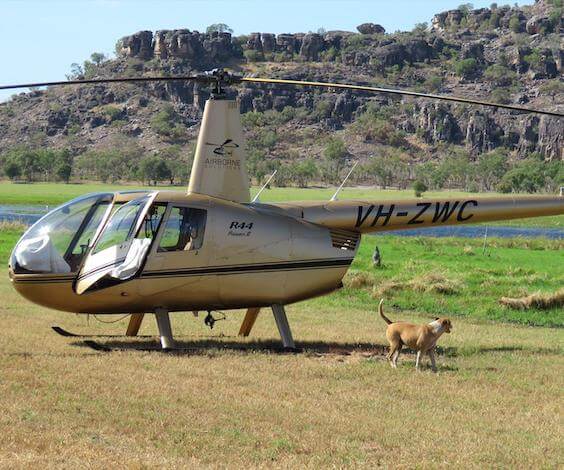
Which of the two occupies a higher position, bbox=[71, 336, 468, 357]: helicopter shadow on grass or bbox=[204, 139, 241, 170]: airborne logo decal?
bbox=[204, 139, 241, 170]: airborne logo decal

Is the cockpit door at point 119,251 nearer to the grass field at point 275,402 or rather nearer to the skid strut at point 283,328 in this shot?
the grass field at point 275,402

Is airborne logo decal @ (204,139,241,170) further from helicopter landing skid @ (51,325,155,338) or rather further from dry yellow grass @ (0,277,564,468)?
helicopter landing skid @ (51,325,155,338)

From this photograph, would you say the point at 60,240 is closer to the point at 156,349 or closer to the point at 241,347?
the point at 156,349

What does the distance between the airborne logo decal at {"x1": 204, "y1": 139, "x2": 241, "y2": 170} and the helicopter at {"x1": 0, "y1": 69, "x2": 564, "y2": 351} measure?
2 centimetres

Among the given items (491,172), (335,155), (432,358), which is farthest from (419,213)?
(335,155)

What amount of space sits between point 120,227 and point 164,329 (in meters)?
1.63

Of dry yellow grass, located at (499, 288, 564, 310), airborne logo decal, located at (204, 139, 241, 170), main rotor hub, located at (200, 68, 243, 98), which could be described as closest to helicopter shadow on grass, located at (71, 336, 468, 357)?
airborne logo decal, located at (204, 139, 241, 170)

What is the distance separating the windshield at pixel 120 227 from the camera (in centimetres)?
1349

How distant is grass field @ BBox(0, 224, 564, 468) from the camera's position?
8.22 metres

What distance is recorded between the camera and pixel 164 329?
13742 mm

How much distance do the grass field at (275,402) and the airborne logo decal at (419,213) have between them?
205 cm

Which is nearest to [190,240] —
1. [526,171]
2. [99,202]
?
[99,202]

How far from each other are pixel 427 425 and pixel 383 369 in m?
3.07

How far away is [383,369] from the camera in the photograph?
12562 mm
